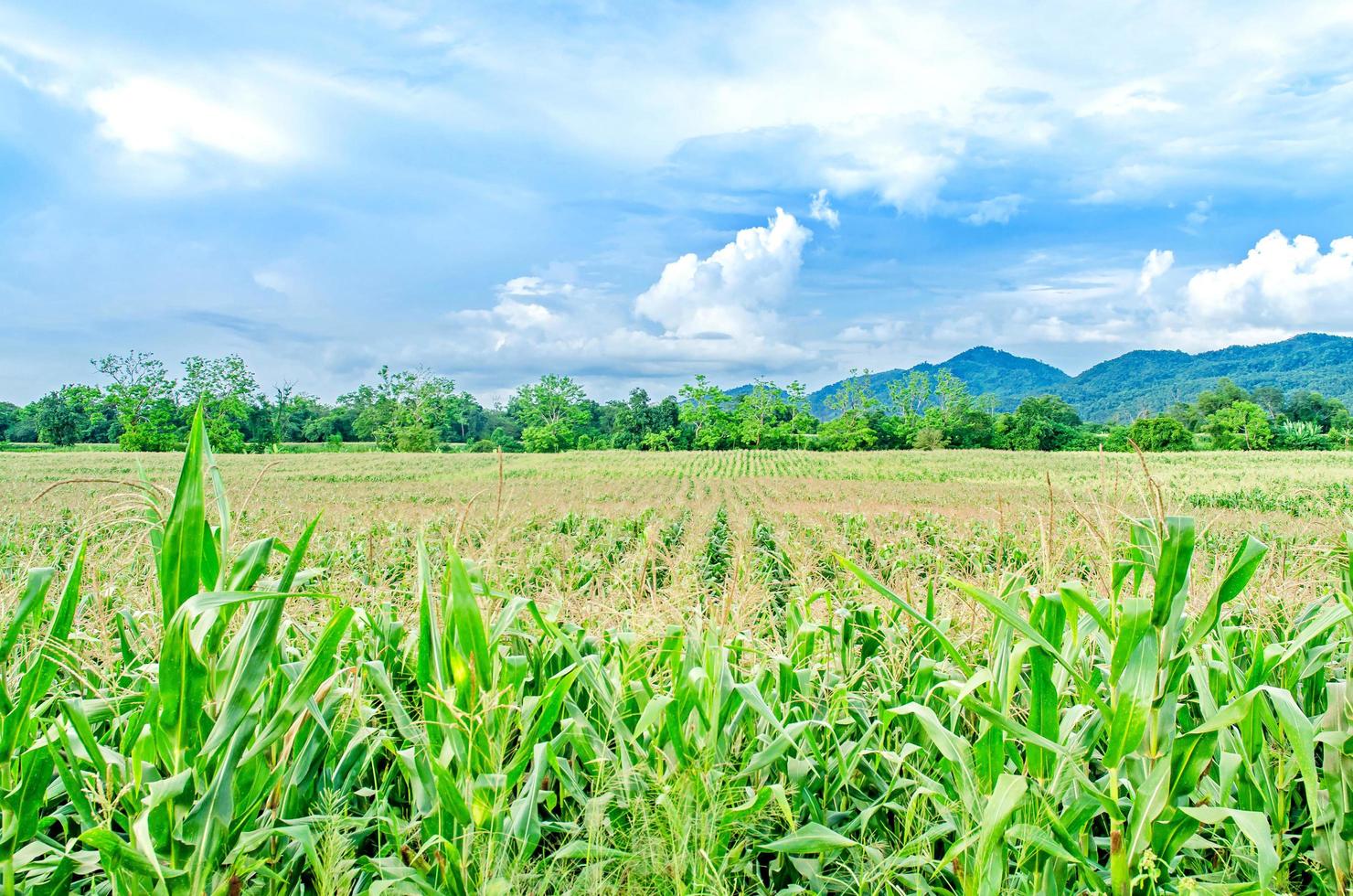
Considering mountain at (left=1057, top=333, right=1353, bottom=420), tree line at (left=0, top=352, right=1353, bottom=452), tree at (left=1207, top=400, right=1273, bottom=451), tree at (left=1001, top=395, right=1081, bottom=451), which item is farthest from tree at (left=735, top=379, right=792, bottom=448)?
mountain at (left=1057, top=333, right=1353, bottom=420)

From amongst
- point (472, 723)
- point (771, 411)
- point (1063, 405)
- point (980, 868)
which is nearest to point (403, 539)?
point (472, 723)

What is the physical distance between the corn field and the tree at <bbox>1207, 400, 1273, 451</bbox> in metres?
79.7

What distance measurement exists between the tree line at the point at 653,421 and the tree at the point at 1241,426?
0.19 m

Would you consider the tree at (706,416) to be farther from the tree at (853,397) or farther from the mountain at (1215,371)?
the mountain at (1215,371)

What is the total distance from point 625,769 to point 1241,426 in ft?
313

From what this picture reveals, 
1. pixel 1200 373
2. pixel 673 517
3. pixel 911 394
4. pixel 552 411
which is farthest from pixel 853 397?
pixel 1200 373

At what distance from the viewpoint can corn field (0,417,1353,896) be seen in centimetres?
165

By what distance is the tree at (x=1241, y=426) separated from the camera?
215 ft

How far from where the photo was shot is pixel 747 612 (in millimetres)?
2867

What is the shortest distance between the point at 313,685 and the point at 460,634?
428mm

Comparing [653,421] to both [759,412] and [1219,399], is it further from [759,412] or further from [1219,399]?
[1219,399]

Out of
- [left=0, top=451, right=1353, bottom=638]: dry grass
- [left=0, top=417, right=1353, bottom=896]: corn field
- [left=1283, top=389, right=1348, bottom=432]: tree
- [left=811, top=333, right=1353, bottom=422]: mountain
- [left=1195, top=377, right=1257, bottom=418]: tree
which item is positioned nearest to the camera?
[left=0, top=417, right=1353, bottom=896]: corn field

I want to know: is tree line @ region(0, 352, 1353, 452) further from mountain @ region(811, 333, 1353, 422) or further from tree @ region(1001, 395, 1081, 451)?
mountain @ region(811, 333, 1353, 422)

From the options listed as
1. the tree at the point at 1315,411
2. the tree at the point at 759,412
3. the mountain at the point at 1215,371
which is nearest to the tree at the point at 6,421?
the tree at the point at 759,412
